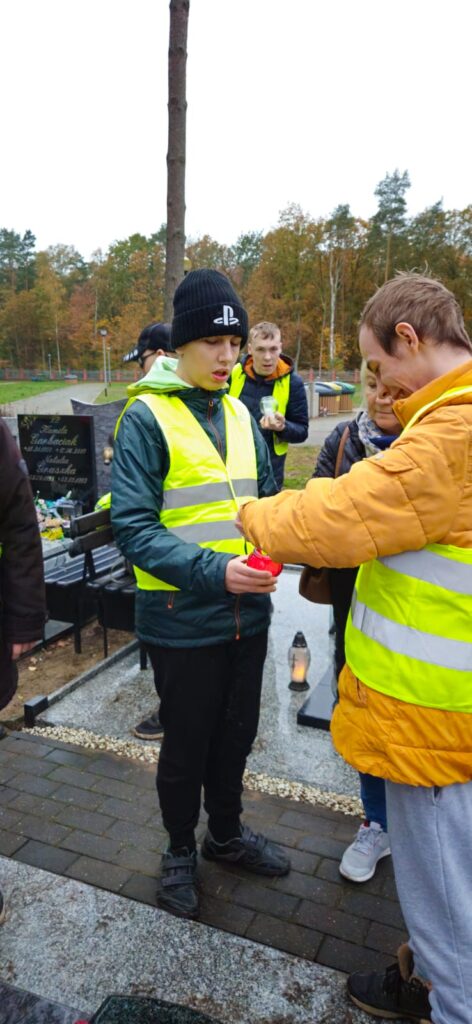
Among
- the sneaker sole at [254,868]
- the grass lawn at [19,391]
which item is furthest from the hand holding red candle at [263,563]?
the grass lawn at [19,391]

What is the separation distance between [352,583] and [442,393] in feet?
4.42

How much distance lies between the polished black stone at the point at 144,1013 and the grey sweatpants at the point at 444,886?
52cm

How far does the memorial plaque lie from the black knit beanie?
4504 millimetres

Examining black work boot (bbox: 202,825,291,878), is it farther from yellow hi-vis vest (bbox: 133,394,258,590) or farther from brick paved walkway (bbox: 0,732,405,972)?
yellow hi-vis vest (bbox: 133,394,258,590)

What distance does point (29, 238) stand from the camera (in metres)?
72.4

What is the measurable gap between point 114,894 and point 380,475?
1.93 m

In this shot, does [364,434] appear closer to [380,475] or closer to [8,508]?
[380,475]

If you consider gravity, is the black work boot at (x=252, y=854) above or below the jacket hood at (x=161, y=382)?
below

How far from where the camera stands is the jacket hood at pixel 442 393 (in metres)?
1.37

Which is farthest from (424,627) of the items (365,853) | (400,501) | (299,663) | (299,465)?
(299,465)

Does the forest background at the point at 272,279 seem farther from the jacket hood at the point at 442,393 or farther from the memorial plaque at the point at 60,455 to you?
the jacket hood at the point at 442,393

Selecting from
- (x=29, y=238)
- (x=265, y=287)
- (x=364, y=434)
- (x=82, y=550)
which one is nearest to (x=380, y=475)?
(x=364, y=434)

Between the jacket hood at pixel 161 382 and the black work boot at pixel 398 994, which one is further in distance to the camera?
the jacket hood at pixel 161 382

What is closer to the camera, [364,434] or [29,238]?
[364,434]
